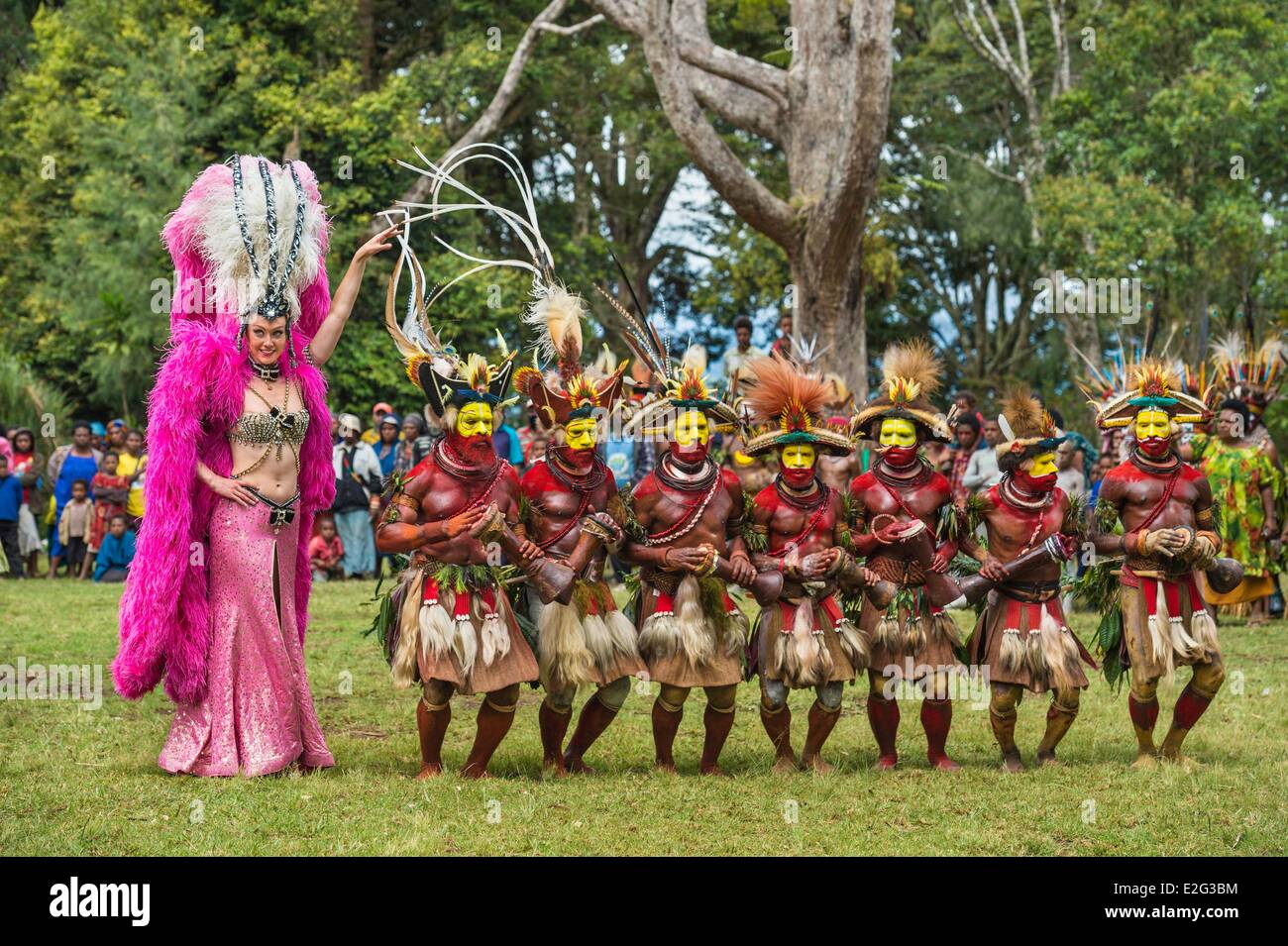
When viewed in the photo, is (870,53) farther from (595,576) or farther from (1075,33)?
(1075,33)

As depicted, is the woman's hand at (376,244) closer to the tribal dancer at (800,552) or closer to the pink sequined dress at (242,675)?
the pink sequined dress at (242,675)

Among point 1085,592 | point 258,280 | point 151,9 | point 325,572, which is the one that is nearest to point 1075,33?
point 151,9

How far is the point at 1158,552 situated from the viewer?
8.09 m

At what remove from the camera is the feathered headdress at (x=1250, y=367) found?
1066cm

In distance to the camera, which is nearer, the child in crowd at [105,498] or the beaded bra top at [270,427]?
the beaded bra top at [270,427]

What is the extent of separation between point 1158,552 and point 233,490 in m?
4.92

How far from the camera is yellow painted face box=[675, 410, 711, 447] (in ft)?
26.3

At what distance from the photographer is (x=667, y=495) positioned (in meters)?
8.03

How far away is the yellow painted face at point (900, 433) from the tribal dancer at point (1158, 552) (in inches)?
44.6

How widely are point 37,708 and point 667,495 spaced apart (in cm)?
428

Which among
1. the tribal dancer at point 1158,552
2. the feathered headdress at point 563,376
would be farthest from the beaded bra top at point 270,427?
the tribal dancer at point 1158,552

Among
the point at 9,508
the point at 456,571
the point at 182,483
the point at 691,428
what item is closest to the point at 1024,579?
the point at 691,428

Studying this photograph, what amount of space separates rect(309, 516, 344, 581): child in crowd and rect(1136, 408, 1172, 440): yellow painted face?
10.2 m

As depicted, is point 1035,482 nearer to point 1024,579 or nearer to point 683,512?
point 1024,579
